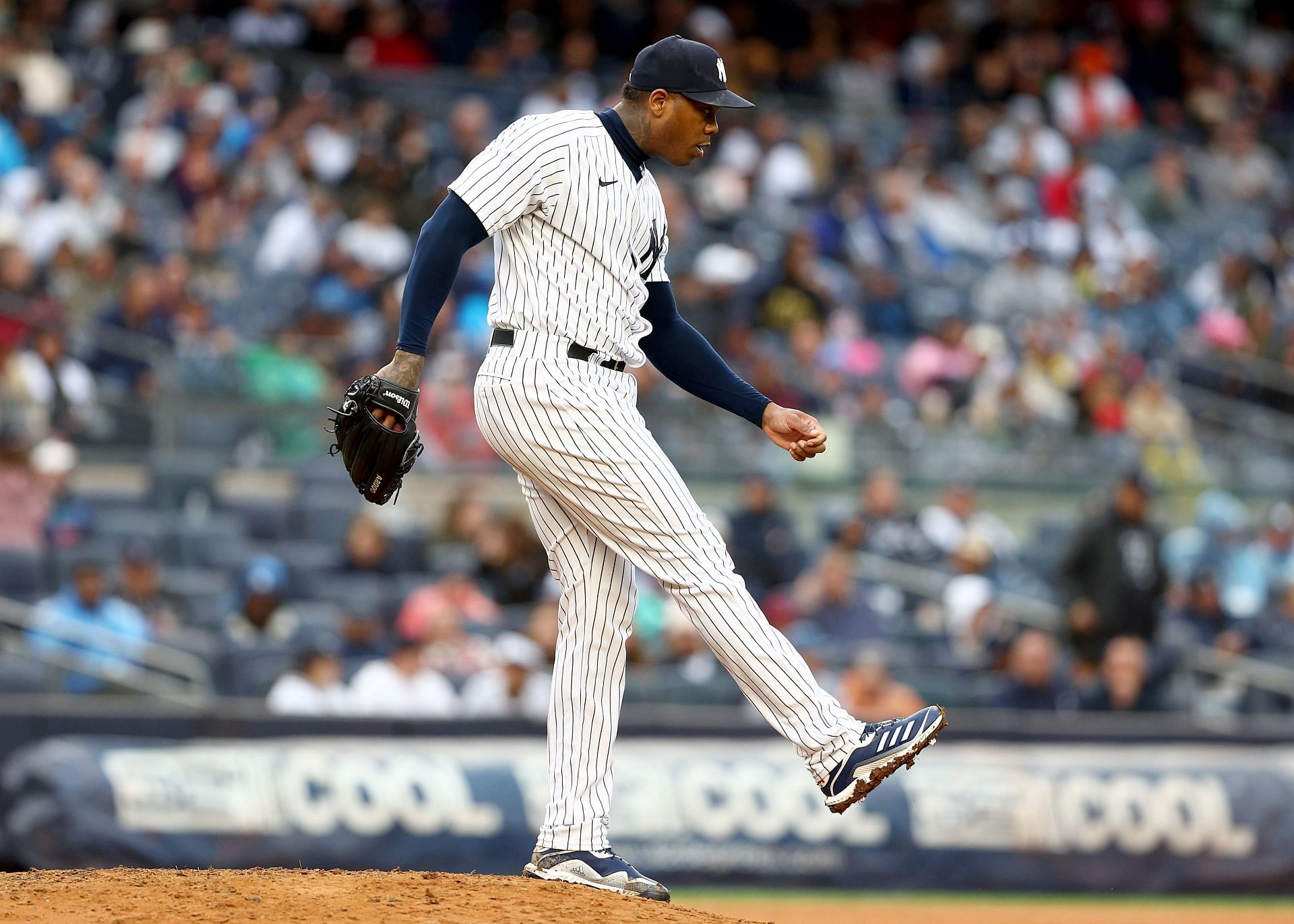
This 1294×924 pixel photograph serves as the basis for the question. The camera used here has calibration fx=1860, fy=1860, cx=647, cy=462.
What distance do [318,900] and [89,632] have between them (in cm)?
516

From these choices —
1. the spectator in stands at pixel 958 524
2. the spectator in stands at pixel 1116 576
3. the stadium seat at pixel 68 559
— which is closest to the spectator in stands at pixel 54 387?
the stadium seat at pixel 68 559

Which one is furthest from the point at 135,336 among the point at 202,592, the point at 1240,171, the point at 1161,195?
the point at 1240,171

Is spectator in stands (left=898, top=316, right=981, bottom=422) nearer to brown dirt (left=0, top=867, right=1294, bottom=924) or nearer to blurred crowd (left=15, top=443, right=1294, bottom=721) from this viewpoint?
blurred crowd (left=15, top=443, right=1294, bottom=721)

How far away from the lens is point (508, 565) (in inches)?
416

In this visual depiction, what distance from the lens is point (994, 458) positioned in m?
12.2

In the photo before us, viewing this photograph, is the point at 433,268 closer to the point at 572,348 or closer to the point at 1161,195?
the point at 572,348

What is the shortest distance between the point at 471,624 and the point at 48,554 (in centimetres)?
227

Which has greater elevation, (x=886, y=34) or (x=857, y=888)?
(x=886, y=34)

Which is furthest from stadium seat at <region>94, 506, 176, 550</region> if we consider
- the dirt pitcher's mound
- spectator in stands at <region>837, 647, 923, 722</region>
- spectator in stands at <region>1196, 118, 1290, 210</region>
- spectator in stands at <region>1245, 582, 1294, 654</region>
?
spectator in stands at <region>1196, 118, 1290, 210</region>

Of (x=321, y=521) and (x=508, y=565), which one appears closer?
(x=508, y=565)

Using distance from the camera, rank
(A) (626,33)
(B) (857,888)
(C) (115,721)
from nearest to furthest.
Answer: (C) (115,721), (B) (857,888), (A) (626,33)

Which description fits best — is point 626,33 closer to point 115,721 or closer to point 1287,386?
A: point 1287,386

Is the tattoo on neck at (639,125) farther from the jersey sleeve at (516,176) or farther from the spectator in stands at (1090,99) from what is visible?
the spectator in stands at (1090,99)

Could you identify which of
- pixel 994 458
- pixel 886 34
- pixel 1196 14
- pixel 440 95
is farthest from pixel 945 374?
pixel 1196 14
